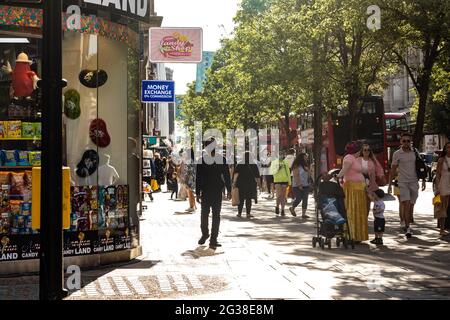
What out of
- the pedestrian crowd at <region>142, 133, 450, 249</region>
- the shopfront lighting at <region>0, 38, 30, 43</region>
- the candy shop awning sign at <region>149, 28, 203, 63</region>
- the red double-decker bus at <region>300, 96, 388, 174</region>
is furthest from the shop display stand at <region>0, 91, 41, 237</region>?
the red double-decker bus at <region>300, 96, 388, 174</region>

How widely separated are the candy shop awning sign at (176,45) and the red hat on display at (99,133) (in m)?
5.71

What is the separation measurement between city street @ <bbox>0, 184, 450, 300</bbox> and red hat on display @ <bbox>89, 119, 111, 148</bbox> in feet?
5.92

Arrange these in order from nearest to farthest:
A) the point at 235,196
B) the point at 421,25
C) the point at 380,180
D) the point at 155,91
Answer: the point at 380,180 → the point at 421,25 → the point at 155,91 → the point at 235,196

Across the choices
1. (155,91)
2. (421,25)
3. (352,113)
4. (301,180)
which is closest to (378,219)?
(421,25)

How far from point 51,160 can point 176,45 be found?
1086 centimetres

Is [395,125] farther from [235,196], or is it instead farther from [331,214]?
[331,214]

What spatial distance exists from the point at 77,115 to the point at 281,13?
→ 20.8 meters

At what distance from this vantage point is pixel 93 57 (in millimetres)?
10945

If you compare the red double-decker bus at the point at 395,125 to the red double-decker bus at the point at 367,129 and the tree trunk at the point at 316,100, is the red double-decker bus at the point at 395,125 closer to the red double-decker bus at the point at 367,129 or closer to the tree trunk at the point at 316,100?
the red double-decker bus at the point at 367,129

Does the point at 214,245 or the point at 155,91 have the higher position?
the point at 155,91

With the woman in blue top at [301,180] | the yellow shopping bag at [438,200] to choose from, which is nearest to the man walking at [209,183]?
the yellow shopping bag at [438,200]

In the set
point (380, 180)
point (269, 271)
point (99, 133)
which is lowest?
point (269, 271)

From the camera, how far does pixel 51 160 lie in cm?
670

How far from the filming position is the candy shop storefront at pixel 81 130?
10211 millimetres
